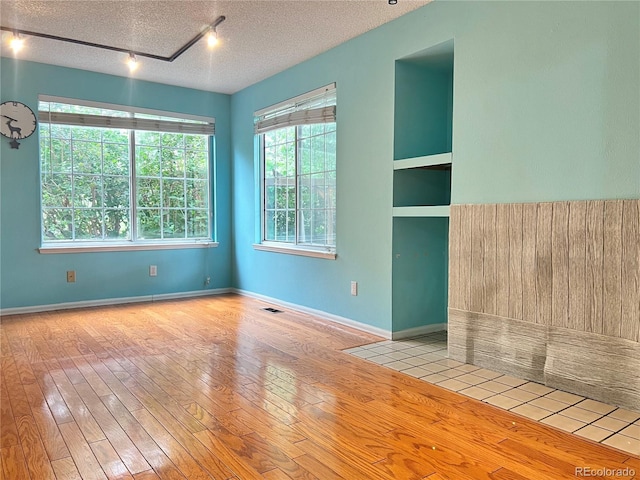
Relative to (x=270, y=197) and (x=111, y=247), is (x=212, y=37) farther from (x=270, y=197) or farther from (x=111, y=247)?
(x=111, y=247)

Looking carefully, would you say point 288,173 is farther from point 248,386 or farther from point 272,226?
point 248,386

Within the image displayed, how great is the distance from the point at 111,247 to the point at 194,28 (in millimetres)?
2602

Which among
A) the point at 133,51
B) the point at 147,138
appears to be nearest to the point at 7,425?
the point at 133,51

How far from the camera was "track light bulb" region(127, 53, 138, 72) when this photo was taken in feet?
14.4

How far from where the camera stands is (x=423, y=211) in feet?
11.5

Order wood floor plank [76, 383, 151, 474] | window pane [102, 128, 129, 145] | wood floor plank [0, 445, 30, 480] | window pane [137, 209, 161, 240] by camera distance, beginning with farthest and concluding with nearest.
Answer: window pane [137, 209, 161, 240], window pane [102, 128, 129, 145], wood floor plank [76, 383, 151, 474], wood floor plank [0, 445, 30, 480]

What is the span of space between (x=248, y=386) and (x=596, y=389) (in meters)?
1.88

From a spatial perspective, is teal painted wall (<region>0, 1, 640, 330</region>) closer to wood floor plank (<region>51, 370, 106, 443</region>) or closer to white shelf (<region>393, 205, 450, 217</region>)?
white shelf (<region>393, 205, 450, 217</region>)

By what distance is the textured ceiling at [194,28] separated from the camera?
3.41 m

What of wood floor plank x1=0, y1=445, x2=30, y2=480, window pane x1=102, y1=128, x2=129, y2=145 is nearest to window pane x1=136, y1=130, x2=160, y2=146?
window pane x1=102, y1=128, x2=129, y2=145

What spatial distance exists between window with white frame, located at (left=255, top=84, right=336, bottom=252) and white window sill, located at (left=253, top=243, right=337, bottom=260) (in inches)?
1.7

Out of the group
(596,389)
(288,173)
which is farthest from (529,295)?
(288,173)

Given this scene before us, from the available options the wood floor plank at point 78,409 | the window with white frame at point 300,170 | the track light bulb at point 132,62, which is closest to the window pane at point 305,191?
the window with white frame at point 300,170

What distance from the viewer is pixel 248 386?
275 centimetres
